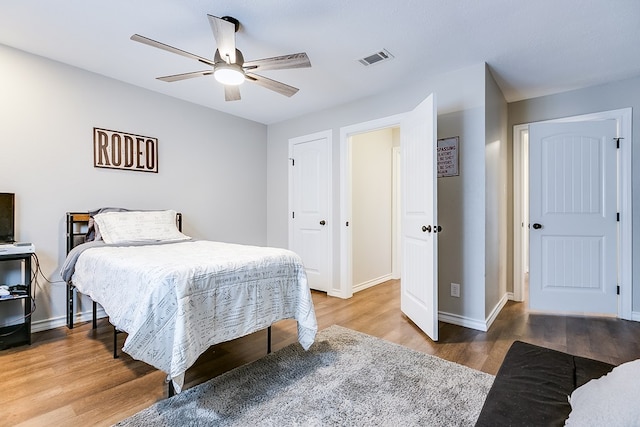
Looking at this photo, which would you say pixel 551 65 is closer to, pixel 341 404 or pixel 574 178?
pixel 574 178

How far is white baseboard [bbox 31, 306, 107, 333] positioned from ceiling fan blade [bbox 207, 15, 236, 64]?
2.70 m

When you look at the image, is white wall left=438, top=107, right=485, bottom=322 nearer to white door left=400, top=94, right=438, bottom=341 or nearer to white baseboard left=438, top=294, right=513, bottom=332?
white baseboard left=438, top=294, right=513, bottom=332

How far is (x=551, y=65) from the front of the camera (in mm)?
2760

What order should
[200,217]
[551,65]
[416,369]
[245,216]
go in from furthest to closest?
[245,216] → [200,217] → [551,65] → [416,369]

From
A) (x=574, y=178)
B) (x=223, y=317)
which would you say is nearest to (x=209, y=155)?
(x=223, y=317)

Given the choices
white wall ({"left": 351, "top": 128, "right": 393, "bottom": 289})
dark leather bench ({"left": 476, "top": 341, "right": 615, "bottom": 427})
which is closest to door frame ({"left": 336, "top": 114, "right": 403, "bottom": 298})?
white wall ({"left": 351, "top": 128, "right": 393, "bottom": 289})

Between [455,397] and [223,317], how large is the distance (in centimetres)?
137

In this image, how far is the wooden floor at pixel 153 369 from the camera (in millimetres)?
1663

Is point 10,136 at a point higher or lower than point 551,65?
lower

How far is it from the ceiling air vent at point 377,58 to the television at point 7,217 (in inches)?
122

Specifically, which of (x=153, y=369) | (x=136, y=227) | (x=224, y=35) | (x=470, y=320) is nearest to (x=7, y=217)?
(x=136, y=227)

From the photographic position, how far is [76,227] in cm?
291

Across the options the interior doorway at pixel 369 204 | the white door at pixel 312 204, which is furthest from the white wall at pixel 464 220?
the white door at pixel 312 204

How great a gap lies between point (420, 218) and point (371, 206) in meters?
1.73
